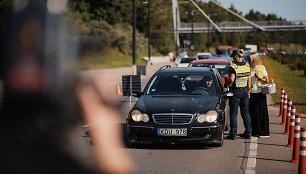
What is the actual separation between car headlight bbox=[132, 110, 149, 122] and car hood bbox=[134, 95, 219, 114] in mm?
85

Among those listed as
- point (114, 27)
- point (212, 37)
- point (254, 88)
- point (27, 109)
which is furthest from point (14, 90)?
point (212, 37)

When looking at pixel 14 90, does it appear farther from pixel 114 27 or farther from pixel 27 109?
pixel 114 27

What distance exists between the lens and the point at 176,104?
9.66m

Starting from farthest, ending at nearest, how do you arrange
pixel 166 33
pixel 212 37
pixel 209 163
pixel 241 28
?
pixel 212 37, pixel 241 28, pixel 166 33, pixel 209 163

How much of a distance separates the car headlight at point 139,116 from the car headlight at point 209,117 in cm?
91

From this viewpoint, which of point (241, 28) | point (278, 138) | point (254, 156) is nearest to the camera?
point (254, 156)

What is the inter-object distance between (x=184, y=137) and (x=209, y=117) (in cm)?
57

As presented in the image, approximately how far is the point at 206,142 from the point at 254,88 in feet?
8.12

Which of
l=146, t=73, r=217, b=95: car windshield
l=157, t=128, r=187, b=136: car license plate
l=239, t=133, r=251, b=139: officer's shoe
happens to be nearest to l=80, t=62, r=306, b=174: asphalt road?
l=239, t=133, r=251, b=139: officer's shoe

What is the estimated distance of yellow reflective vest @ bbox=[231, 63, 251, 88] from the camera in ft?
35.6

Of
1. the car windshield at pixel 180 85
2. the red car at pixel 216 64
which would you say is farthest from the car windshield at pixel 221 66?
the car windshield at pixel 180 85

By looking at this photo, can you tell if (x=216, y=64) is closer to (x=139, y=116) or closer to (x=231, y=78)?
(x=231, y=78)

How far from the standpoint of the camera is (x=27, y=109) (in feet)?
11.9

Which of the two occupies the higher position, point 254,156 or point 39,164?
point 39,164
